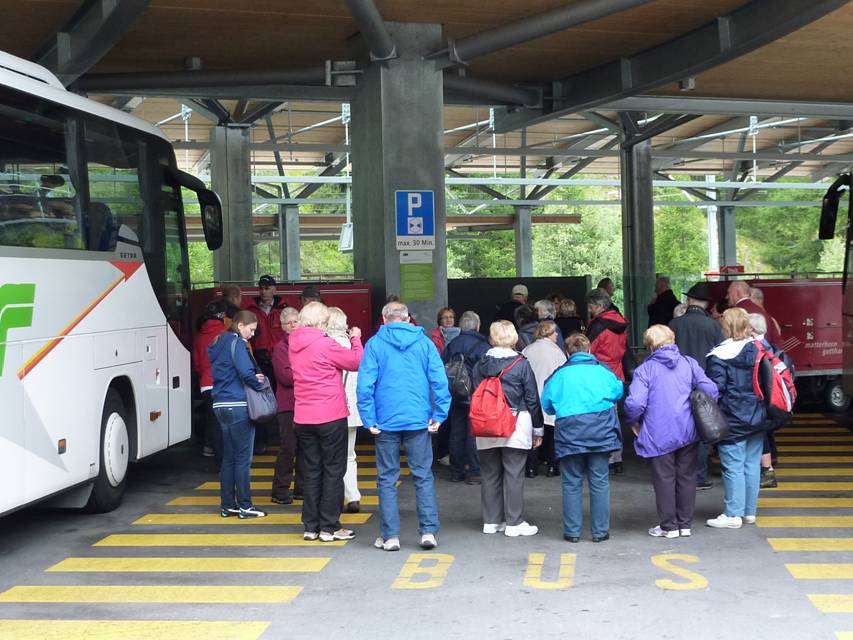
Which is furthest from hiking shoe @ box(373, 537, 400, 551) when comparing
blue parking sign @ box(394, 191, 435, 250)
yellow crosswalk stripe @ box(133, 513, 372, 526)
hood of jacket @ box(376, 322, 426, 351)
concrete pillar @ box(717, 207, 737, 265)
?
concrete pillar @ box(717, 207, 737, 265)

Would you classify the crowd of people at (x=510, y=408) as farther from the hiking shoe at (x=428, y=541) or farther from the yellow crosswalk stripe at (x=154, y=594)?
the yellow crosswalk stripe at (x=154, y=594)

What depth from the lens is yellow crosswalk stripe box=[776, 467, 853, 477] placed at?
12523 millimetres

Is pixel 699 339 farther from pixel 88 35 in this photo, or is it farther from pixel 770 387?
pixel 88 35

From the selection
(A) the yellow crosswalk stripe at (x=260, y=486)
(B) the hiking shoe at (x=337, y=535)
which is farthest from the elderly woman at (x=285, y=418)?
(B) the hiking shoe at (x=337, y=535)

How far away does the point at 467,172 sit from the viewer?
50562mm

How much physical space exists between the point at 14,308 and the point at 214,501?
11.5ft

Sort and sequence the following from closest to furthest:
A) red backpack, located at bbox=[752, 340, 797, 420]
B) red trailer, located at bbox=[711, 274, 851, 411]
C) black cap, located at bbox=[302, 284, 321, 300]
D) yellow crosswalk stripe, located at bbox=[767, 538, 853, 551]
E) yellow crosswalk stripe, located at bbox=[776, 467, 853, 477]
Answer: yellow crosswalk stripe, located at bbox=[767, 538, 853, 551] → red backpack, located at bbox=[752, 340, 797, 420] → yellow crosswalk stripe, located at bbox=[776, 467, 853, 477] → black cap, located at bbox=[302, 284, 321, 300] → red trailer, located at bbox=[711, 274, 851, 411]

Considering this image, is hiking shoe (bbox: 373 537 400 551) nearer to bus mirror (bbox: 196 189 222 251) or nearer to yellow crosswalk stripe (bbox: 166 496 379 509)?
yellow crosswalk stripe (bbox: 166 496 379 509)

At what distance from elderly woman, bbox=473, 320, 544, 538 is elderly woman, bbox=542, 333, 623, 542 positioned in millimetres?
211

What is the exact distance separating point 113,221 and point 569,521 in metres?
5.10

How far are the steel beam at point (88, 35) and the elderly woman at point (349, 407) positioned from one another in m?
5.28

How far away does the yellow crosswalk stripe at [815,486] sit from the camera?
11555 mm

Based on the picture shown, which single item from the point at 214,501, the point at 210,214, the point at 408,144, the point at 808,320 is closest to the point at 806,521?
the point at 214,501

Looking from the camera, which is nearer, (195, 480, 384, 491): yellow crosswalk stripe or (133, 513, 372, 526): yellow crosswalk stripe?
(133, 513, 372, 526): yellow crosswalk stripe
